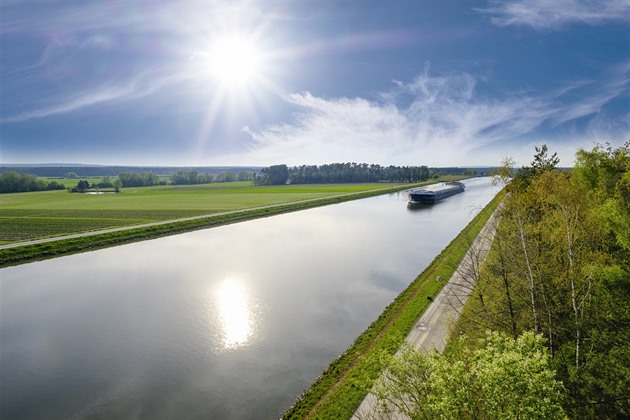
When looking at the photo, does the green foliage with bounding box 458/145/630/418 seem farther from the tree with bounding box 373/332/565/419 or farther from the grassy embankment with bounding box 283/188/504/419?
the grassy embankment with bounding box 283/188/504/419

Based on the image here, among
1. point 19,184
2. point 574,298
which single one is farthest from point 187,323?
point 19,184

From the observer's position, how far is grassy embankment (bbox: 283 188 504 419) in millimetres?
13922

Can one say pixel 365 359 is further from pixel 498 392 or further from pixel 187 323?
pixel 187 323

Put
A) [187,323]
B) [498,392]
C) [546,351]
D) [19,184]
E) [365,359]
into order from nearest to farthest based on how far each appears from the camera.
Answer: [498,392] → [546,351] → [365,359] → [187,323] → [19,184]

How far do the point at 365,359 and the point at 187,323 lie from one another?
15244 mm

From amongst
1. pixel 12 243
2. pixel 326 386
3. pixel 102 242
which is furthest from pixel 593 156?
pixel 12 243

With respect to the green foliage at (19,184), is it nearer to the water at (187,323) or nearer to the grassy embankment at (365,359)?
the water at (187,323)

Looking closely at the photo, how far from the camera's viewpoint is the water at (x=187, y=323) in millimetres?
15500

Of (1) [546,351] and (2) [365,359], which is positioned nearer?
(1) [546,351]

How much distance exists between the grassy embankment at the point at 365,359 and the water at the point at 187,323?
86cm

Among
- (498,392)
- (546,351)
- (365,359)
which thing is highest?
(498,392)

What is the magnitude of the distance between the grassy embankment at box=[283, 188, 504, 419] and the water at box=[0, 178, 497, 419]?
86 cm

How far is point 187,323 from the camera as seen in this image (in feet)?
73.9

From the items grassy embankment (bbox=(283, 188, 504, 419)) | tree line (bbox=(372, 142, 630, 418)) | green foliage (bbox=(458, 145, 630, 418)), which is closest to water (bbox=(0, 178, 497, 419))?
grassy embankment (bbox=(283, 188, 504, 419))
